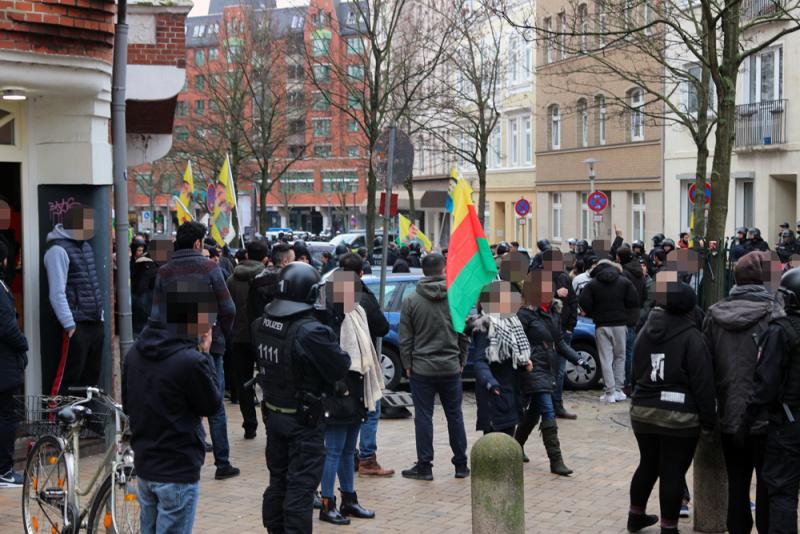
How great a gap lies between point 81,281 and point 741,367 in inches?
217

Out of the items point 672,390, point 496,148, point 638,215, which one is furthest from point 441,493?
point 496,148

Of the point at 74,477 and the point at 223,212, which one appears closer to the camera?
the point at 74,477

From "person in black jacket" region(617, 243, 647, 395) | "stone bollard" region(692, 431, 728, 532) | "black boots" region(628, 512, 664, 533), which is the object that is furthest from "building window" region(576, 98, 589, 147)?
"black boots" region(628, 512, 664, 533)

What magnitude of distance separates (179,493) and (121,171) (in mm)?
4704

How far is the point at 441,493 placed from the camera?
8.88 meters

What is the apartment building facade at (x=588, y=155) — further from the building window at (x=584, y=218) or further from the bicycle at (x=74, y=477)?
the bicycle at (x=74, y=477)

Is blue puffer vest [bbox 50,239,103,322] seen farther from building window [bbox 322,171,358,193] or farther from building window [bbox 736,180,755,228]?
building window [bbox 322,171,358,193]

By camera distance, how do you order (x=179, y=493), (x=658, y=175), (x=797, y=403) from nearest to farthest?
(x=179, y=493), (x=797, y=403), (x=658, y=175)

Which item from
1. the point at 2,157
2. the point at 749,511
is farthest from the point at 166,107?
the point at 749,511

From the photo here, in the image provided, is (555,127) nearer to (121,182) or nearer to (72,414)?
(121,182)

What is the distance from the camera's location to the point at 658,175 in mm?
36406

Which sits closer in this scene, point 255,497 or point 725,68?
point 255,497

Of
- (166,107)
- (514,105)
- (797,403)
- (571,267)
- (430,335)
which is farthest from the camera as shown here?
(514,105)

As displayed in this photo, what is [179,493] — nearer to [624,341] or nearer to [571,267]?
[624,341]
